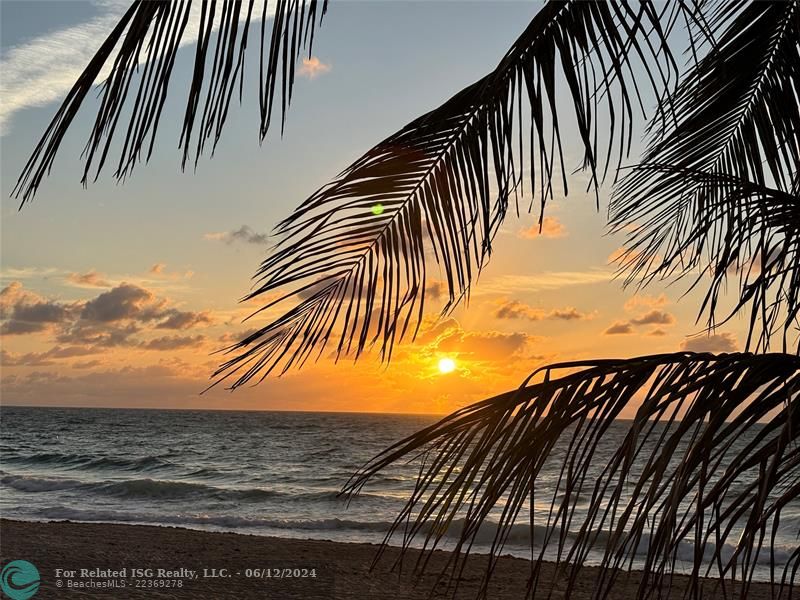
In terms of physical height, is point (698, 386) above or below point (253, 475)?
above

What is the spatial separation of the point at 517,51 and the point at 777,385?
3.34 ft

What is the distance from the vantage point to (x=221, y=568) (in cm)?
932

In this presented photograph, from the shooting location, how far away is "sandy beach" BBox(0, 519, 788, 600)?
8016 millimetres

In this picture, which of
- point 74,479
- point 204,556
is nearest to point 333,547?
point 204,556

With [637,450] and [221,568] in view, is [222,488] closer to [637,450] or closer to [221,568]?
[221,568]

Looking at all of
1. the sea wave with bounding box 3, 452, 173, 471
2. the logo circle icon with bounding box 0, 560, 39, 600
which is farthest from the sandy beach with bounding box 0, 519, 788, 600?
the sea wave with bounding box 3, 452, 173, 471

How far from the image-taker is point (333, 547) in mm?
11523

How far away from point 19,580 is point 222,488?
45.1 ft

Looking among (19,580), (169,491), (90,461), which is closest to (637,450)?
(19,580)

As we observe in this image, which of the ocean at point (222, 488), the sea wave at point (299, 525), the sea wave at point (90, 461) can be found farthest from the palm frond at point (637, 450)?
the sea wave at point (90, 461)

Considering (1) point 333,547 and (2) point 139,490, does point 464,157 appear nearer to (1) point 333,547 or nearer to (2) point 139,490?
(1) point 333,547

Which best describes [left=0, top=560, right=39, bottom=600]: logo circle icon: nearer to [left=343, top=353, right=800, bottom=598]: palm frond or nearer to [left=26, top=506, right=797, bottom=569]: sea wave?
[left=26, top=506, right=797, bottom=569]: sea wave

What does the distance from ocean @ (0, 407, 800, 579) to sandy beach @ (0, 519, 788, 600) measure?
1708 millimetres

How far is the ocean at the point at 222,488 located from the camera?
49.1 ft
